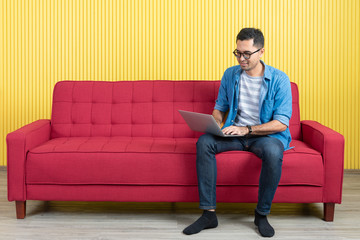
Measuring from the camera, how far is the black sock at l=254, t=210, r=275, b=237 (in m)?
2.46

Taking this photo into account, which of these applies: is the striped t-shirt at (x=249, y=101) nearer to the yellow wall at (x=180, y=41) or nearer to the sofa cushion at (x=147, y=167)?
the sofa cushion at (x=147, y=167)

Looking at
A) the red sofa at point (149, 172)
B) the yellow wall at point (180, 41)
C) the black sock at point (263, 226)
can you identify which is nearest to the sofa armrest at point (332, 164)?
the red sofa at point (149, 172)

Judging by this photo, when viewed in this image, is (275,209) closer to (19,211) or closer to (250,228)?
(250,228)

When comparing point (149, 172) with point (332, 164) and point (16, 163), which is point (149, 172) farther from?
point (332, 164)

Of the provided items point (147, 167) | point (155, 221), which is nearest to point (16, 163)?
point (147, 167)

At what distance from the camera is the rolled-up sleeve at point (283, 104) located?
8.92 ft

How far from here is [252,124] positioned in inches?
111

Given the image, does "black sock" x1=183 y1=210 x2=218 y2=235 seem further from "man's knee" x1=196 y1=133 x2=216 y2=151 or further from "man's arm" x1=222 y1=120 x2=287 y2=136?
"man's arm" x1=222 y1=120 x2=287 y2=136

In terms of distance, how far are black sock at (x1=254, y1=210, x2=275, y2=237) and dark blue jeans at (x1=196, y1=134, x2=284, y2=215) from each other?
0.12ft

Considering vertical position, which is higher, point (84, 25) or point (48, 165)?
point (84, 25)

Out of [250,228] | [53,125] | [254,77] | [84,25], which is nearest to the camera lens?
[250,228]

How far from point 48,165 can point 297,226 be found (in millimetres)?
1468

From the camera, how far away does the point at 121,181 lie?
267 cm

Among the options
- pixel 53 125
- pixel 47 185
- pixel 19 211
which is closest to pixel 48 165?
pixel 47 185
